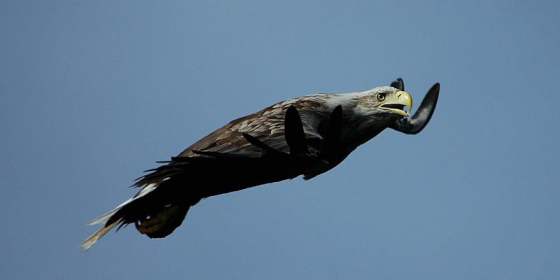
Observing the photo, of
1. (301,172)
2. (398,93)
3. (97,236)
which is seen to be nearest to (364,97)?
(398,93)

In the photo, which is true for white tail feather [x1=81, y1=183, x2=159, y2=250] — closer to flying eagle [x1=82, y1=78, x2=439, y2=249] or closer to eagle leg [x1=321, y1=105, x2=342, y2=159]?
flying eagle [x1=82, y1=78, x2=439, y2=249]

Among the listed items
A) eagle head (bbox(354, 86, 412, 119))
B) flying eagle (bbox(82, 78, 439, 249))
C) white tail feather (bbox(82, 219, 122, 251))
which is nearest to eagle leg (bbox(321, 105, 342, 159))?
flying eagle (bbox(82, 78, 439, 249))

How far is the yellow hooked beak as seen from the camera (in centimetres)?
1011

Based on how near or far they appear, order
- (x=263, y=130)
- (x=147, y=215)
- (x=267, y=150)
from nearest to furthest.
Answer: (x=267, y=150)
(x=263, y=130)
(x=147, y=215)

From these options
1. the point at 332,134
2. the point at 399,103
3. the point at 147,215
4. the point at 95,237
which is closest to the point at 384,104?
the point at 399,103

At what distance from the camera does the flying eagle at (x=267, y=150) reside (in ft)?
27.9

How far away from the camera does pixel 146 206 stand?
372 inches

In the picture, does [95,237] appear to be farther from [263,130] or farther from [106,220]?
[263,130]

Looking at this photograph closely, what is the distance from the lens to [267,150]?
27.5ft

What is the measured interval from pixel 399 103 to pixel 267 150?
2366 millimetres

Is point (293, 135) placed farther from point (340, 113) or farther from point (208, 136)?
point (208, 136)

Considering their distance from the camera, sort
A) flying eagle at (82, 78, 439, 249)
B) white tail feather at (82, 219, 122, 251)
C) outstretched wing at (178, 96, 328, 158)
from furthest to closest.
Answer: white tail feather at (82, 219, 122, 251), outstretched wing at (178, 96, 328, 158), flying eagle at (82, 78, 439, 249)

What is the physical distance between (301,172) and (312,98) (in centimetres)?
130

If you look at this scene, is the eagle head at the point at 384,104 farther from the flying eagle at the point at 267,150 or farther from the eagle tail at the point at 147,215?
the eagle tail at the point at 147,215
